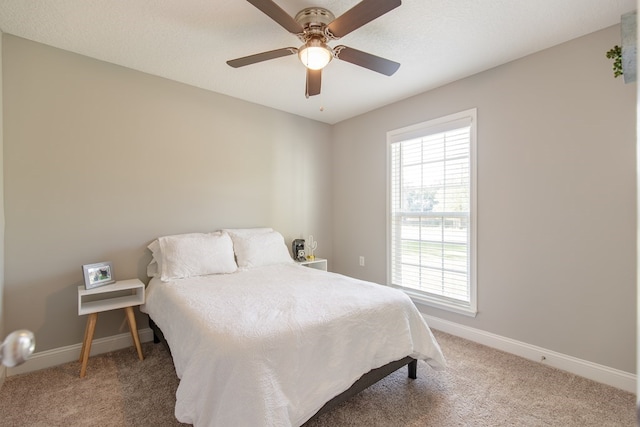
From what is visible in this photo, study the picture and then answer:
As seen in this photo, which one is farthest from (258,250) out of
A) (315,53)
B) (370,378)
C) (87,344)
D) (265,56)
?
(315,53)

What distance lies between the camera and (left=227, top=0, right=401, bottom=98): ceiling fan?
154cm

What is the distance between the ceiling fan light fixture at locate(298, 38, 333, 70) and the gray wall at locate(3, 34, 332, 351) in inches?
62.7

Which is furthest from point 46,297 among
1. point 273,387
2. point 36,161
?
point 273,387

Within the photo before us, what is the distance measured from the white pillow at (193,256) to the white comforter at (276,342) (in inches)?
8.8

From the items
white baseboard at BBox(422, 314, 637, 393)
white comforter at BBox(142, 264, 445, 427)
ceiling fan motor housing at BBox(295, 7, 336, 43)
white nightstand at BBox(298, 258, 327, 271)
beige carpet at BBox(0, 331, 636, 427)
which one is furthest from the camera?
white nightstand at BBox(298, 258, 327, 271)

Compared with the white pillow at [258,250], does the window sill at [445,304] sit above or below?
below

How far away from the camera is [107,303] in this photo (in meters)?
2.34

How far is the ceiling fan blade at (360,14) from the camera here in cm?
147

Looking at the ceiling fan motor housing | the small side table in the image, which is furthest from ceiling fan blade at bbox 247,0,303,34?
the small side table

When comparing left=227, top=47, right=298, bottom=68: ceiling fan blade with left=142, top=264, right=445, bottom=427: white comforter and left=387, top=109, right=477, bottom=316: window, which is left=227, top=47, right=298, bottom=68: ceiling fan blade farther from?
left=387, top=109, right=477, bottom=316: window

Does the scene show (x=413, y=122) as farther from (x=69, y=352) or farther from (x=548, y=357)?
(x=69, y=352)

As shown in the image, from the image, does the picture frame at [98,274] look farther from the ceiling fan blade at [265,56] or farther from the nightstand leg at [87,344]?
the ceiling fan blade at [265,56]

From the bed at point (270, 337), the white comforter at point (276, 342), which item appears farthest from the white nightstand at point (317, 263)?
the white comforter at point (276, 342)

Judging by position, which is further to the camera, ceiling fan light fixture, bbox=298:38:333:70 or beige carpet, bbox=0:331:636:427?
ceiling fan light fixture, bbox=298:38:333:70
